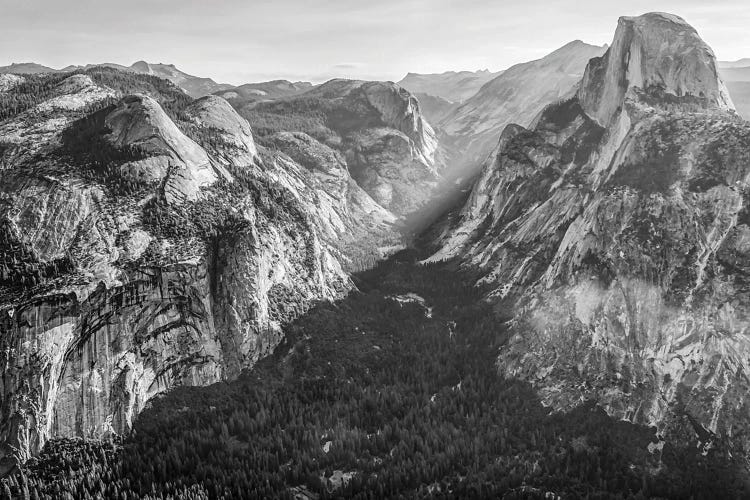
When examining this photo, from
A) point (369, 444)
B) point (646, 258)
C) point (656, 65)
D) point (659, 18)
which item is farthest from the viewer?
point (659, 18)

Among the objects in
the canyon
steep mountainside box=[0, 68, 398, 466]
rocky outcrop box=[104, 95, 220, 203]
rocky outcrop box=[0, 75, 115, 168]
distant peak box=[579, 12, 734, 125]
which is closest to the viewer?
steep mountainside box=[0, 68, 398, 466]

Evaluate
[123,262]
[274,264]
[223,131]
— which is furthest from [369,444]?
[223,131]

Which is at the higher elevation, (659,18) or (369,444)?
(659,18)

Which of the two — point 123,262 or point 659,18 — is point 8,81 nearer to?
point 123,262

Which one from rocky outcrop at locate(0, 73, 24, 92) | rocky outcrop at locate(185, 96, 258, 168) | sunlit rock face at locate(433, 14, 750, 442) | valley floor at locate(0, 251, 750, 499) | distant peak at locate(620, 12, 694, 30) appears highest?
distant peak at locate(620, 12, 694, 30)

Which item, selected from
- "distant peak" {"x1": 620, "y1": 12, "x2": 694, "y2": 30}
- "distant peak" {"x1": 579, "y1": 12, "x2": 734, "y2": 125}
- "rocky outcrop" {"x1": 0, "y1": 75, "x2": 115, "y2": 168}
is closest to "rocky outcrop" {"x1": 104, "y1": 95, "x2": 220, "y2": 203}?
"rocky outcrop" {"x1": 0, "y1": 75, "x2": 115, "y2": 168}

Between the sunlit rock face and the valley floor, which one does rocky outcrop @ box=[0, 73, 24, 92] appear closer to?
the valley floor

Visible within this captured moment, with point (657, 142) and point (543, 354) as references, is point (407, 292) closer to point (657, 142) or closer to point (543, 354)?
point (543, 354)
